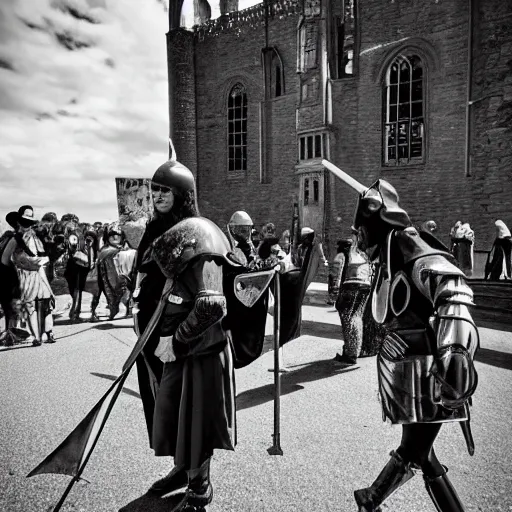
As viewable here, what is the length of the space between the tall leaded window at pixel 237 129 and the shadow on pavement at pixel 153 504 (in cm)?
1979

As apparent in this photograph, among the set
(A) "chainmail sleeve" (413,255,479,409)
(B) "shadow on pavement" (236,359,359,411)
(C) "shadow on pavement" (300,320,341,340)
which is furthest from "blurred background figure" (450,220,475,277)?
(A) "chainmail sleeve" (413,255,479,409)

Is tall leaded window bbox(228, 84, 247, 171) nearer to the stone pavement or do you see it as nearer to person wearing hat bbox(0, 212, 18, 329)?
person wearing hat bbox(0, 212, 18, 329)

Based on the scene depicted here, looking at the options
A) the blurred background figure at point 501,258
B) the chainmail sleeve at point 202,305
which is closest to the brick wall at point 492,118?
the blurred background figure at point 501,258

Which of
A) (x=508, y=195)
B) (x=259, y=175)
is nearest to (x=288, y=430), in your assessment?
(x=508, y=195)

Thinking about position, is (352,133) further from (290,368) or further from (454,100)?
(290,368)

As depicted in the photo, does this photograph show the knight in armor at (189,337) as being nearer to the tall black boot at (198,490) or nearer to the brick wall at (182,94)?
the tall black boot at (198,490)

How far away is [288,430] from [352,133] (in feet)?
53.9

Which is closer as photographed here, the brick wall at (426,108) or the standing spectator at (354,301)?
the standing spectator at (354,301)

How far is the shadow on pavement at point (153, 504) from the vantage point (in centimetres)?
256

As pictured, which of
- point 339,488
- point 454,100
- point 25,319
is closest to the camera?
point 339,488

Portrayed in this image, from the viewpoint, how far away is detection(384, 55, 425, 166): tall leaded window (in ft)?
56.2

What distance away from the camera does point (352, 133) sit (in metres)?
18.2

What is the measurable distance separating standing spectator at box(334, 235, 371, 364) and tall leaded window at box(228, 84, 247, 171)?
1670 cm

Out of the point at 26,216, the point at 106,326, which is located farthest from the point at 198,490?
the point at 106,326
